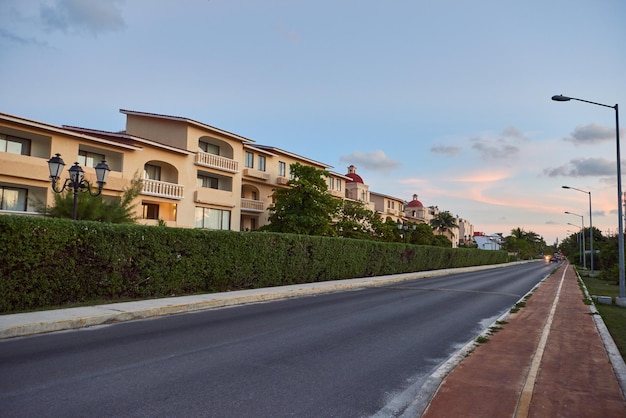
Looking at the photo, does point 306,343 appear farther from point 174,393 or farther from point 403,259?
point 403,259

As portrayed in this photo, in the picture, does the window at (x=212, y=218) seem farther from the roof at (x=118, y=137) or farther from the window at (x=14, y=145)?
the window at (x=14, y=145)

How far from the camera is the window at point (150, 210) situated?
32344 mm

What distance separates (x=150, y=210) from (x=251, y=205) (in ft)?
33.3

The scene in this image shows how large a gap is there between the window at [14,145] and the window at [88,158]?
292 cm

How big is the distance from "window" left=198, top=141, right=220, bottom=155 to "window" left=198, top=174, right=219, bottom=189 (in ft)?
6.95

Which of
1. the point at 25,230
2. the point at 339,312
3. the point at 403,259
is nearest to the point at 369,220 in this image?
the point at 403,259

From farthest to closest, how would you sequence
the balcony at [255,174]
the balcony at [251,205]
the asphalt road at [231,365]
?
the balcony at [251,205], the balcony at [255,174], the asphalt road at [231,365]

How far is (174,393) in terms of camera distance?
5488 millimetres

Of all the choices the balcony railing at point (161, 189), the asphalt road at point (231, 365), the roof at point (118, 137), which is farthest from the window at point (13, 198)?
the asphalt road at point (231, 365)

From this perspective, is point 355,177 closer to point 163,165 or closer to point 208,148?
point 208,148

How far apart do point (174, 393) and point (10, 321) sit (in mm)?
6344

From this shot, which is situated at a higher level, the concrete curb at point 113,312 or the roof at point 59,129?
the roof at point 59,129

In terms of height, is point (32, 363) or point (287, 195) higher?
point (287, 195)

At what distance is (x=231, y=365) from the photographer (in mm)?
6914
